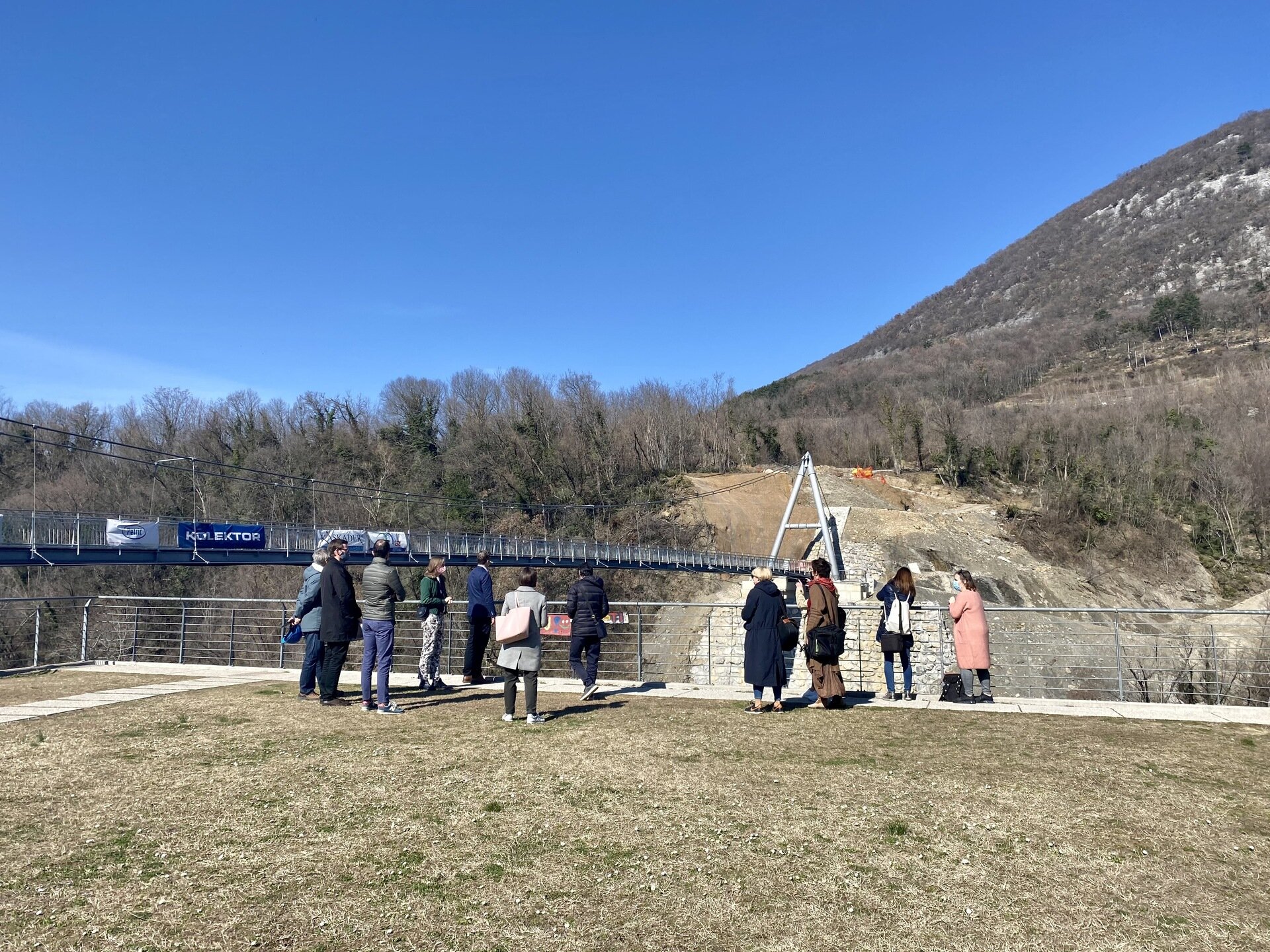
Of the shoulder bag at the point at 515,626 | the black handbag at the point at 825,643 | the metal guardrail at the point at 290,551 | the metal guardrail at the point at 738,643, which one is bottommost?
the metal guardrail at the point at 738,643

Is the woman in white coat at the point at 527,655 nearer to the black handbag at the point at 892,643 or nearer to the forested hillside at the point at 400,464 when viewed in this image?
the black handbag at the point at 892,643

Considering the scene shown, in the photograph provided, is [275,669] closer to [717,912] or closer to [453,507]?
[717,912]

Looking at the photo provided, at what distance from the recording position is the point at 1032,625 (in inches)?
1188

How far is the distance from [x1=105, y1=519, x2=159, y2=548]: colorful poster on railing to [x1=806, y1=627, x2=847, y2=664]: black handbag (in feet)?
81.0

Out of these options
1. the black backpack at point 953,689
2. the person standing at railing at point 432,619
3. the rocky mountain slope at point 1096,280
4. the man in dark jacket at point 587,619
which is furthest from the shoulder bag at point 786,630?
the rocky mountain slope at point 1096,280

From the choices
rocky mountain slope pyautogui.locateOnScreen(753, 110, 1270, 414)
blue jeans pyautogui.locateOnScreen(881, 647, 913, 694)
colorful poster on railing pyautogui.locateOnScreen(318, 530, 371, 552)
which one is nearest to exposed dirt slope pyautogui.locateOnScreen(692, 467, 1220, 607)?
colorful poster on railing pyautogui.locateOnScreen(318, 530, 371, 552)

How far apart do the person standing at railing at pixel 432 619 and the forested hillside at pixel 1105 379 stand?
47.8 m

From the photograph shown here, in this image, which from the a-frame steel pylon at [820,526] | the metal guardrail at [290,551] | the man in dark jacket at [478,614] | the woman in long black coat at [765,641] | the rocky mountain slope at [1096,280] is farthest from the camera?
the rocky mountain slope at [1096,280]

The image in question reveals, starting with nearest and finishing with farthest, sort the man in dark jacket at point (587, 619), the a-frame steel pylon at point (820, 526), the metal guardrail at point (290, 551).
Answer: the man in dark jacket at point (587, 619)
the metal guardrail at point (290, 551)
the a-frame steel pylon at point (820, 526)

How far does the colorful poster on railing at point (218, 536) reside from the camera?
91.6 ft

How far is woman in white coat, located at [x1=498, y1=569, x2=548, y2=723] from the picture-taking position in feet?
21.3

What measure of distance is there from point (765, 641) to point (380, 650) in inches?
133

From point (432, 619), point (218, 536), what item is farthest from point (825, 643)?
point (218, 536)

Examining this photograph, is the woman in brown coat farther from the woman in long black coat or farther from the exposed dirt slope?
the exposed dirt slope
